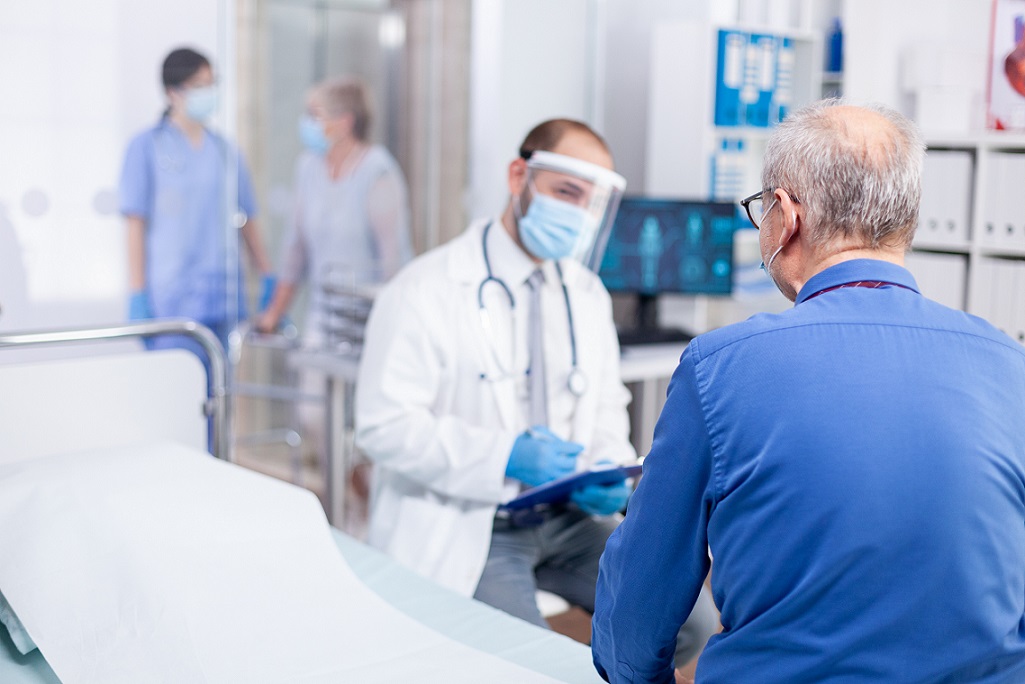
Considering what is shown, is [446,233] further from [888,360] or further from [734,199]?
[888,360]

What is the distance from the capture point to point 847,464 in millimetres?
964

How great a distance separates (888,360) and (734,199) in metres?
2.67

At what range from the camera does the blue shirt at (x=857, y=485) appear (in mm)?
964

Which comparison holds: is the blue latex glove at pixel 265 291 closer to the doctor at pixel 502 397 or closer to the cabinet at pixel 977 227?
the doctor at pixel 502 397

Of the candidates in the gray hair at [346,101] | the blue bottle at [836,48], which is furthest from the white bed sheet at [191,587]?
the blue bottle at [836,48]

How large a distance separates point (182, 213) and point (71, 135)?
453mm

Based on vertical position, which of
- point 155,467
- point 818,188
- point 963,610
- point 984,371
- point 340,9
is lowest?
point 155,467

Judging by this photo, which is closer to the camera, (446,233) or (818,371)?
(818,371)

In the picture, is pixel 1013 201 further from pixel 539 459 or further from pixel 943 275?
pixel 539 459

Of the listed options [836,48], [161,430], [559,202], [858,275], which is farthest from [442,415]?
[836,48]

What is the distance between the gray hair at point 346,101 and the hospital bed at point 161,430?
1.84 m

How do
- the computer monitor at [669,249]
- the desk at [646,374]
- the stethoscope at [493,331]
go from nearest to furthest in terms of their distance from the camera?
the stethoscope at [493,331], the desk at [646,374], the computer monitor at [669,249]

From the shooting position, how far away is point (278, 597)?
5.27ft

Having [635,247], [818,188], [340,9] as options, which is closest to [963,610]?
[818,188]
